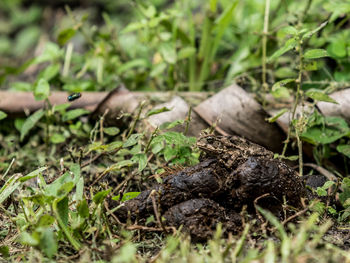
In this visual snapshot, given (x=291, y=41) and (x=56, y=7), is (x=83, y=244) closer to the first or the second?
(x=291, y=41)

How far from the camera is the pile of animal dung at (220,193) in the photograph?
1374mm

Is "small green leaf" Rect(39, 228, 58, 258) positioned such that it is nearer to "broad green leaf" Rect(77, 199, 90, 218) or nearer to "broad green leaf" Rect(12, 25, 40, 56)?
"broad green leaf" Rect(77, 199, 90, 218)

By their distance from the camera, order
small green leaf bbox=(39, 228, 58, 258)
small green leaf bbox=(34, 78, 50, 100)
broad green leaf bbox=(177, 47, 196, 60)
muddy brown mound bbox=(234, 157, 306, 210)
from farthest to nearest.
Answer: broad green leaf bbox=(177, 47, 196, 60), small green leaf bbox=(34, 78, 50, 100), muddy brown mound bbox=(234, 157, 306, 210), small green leaf bbox=(39, 228, 58, 258)

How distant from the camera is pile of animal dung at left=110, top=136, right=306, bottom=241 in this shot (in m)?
1.37

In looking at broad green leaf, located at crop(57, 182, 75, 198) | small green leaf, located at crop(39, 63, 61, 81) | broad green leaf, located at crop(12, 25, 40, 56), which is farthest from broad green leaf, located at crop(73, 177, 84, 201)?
broad green leaf, located at crop(12, 25, 40, 56)

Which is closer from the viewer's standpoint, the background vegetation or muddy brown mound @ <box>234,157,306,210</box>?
the background vegetation

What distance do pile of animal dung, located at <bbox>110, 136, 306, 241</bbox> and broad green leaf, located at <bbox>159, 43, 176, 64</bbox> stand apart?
1.08 meters

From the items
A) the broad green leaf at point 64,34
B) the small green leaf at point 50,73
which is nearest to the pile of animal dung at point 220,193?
the small green leaf at point 50,73

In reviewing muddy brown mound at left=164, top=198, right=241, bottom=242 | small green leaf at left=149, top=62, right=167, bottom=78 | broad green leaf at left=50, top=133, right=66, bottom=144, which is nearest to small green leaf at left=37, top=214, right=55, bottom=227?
muddy brown mound at left=164, top=198, right=241, bottom=242

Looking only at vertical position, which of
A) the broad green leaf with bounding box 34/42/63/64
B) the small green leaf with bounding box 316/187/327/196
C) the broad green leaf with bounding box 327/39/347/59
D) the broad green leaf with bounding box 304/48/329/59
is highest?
the broad green leaf with bounding box 304/48/329/59

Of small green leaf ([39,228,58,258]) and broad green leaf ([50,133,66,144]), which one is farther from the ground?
small green leaf ([39,228,58,258])

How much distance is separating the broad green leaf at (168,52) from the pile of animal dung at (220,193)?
1.08 metres

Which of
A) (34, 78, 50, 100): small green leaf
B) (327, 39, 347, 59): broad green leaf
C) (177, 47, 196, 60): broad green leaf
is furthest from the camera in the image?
(177, 47, 196, 60): broad green leaf

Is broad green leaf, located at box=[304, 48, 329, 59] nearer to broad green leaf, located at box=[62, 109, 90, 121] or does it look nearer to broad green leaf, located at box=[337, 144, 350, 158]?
broad green leaf, located at box=[337, 144, 350, 158]
